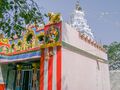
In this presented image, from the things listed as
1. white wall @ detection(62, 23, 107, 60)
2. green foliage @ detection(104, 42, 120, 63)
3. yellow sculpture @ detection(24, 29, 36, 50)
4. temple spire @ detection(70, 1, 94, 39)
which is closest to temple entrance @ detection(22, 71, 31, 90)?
yellow sculpture @ detection(24, 29, 36, 50)

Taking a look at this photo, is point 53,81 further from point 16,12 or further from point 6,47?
point 6,47

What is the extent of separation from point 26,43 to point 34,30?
98 centimetres

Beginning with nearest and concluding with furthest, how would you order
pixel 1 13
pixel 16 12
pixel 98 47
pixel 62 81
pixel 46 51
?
pixel 1 13, pixel 16 12, pixel 62 81, pixel 46 51, pixel 98 47

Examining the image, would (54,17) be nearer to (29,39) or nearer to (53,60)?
(53,60)

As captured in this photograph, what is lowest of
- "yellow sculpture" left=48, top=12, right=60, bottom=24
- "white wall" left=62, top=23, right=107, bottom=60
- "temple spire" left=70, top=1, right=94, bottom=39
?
"white wall" left=62, top=23, right=107, bottom=60

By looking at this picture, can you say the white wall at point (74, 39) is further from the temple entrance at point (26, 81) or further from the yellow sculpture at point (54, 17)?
the temple entrance at point (26, 81)

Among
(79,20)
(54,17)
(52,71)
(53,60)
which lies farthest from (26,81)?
(79,20)

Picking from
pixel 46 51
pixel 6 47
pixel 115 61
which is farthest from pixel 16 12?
pixel 115 61

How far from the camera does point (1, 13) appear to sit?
7133 millimetres

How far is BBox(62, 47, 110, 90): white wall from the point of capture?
9438mm

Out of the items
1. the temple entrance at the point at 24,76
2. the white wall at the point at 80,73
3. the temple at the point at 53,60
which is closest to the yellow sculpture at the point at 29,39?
the temple at the point at 53,60

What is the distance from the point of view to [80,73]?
35.5 feet

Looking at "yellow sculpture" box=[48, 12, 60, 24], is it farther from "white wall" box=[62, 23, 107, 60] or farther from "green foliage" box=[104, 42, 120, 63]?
"green foliage" box=[104, 42, 120, 63]

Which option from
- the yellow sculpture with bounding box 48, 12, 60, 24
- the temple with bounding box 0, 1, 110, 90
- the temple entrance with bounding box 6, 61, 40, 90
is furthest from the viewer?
the temple entrance with bounding box 6, 61, 40, 90
